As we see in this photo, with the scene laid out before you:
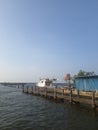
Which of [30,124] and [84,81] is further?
[84,81]

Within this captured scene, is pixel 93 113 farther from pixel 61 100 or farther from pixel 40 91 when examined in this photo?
pixel 40 91

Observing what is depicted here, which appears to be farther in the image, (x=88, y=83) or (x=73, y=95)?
(x=88, y=83)

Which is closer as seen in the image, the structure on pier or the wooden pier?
the wooden pier

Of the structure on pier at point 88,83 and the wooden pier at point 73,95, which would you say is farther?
the structure on pier at point 88,83

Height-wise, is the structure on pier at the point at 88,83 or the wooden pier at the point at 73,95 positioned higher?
the structure on pier at the point at 88,83

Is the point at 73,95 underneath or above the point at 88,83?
underneath

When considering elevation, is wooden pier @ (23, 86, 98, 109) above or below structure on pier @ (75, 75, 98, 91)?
below

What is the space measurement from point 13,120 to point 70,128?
720 cm

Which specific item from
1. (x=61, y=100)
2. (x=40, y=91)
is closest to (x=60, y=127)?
(x=61, y=100)

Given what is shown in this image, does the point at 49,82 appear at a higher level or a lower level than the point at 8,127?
higher

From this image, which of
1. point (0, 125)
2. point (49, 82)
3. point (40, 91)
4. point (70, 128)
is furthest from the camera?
point (49, 82)

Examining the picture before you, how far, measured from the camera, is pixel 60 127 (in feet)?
58.5

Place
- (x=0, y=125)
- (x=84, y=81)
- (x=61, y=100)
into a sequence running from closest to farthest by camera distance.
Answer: (x=0, y=125), (x=61, y=100), (x=84, y=81)

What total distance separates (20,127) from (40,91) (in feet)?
98.8
